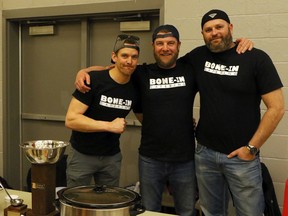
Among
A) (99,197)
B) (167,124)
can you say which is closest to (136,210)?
(99,197)

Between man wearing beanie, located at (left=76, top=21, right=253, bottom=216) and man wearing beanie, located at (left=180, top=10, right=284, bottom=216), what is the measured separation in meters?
0.10

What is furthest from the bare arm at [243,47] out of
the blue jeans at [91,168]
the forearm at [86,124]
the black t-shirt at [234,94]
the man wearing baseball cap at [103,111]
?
the blue jeans at [91,168]

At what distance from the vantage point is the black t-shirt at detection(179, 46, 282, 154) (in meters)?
1.93

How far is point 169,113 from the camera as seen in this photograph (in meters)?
2.11

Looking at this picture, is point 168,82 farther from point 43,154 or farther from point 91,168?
point 43,154

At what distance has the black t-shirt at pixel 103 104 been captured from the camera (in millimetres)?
2078

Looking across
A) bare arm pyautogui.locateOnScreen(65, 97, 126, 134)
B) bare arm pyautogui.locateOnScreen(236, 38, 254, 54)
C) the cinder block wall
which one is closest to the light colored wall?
the cinder block wall

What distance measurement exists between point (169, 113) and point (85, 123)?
51 cm

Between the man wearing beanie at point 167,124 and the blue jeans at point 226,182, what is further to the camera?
the man wearing beanie at point 167,124

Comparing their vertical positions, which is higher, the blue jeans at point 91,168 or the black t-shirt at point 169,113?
the black t-shirt at point 169,113

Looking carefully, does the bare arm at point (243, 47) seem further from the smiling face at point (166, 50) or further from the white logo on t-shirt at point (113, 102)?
the white logo on t-shirt at point (113, 102)

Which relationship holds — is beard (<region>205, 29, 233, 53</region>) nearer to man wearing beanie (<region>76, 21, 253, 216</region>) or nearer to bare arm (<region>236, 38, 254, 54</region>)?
bare arm (<region>236, 38, 254, 54</region>)

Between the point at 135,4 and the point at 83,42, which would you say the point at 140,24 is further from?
the point at 83,42

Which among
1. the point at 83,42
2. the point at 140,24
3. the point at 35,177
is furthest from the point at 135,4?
the point at 35,177
